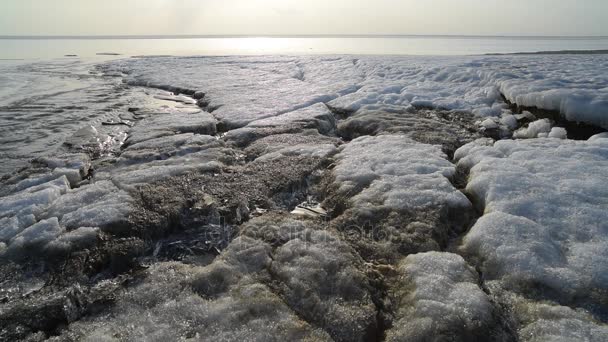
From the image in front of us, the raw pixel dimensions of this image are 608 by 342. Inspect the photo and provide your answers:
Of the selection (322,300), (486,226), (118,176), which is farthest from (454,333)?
(118,176)

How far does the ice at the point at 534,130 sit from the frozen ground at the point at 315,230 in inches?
1.5

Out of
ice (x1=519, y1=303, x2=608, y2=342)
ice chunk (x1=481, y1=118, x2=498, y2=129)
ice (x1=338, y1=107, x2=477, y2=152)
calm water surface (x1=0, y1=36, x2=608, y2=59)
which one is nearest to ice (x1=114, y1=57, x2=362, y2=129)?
ice (x1=338, y1=107, x2=477, y2=152)

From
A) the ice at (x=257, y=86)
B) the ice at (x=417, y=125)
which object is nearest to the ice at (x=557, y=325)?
the ice at (x=417, y=125)

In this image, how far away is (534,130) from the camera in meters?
7.61

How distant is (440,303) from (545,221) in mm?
2011

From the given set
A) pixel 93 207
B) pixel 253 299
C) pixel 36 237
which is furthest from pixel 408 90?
pixel 36 237

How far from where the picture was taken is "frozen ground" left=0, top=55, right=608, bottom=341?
9.89 feet

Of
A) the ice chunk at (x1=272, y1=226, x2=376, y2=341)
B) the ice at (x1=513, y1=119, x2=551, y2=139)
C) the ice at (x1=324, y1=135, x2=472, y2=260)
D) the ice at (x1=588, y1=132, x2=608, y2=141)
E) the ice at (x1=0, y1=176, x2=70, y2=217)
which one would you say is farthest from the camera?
the ice at (x1=513, y1=119, x2=551, y2=139)

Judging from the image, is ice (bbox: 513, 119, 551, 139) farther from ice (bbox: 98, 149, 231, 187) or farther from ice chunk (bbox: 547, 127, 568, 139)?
ice (bbox: 98, 149, 231, 187)

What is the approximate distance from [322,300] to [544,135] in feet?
21.3

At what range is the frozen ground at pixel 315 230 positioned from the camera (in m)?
3.01

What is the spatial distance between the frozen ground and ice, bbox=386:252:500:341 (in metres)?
0.01

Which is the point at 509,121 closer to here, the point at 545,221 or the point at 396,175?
the point at 396,175

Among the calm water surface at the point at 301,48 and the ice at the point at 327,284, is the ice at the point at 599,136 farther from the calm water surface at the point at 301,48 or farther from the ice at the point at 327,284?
the calm water surface at the point at 301,48
